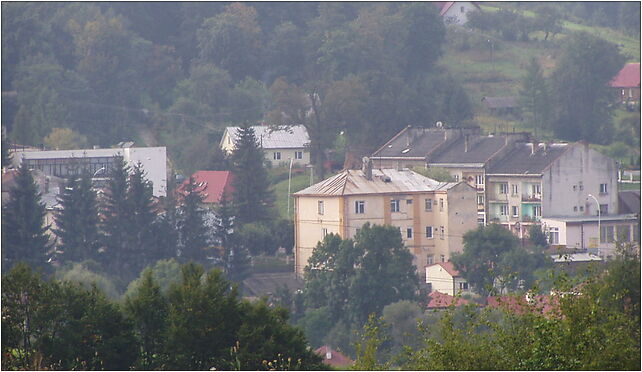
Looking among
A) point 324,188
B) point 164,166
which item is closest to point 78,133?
point 164,166

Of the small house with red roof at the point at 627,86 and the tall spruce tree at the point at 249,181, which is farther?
the small house with red roof at the point at 627,86

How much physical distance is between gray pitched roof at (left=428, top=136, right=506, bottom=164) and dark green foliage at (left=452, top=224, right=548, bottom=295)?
709cm

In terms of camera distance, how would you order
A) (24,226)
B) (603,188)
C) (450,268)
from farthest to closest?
1. (603,188)
2. (24,226)
3. (450,268)

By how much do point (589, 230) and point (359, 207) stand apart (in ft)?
16.6

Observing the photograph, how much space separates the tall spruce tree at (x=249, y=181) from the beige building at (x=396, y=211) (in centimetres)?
192

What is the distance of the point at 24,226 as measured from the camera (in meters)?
27.7

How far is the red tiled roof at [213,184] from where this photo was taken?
3247 cm

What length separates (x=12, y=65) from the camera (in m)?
39.2

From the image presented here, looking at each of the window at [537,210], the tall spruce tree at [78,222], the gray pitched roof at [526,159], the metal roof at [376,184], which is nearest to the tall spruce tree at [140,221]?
the tall spruce tree at [78,222]

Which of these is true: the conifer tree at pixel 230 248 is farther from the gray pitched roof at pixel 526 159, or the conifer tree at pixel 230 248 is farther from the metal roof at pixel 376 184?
the gray pitched roof at pixel 526 159

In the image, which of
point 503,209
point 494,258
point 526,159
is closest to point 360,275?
point 494,258

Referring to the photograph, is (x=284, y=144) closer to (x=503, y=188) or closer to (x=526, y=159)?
(x=503, y=188)

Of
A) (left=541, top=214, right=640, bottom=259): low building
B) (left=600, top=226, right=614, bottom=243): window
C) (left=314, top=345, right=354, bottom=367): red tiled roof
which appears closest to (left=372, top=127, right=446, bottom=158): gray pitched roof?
(left=541, top=214, right=640, bottom=259): low building

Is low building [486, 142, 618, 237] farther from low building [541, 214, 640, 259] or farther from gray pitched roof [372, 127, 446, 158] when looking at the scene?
gray pitched roof [372, 127, 446, 158]
